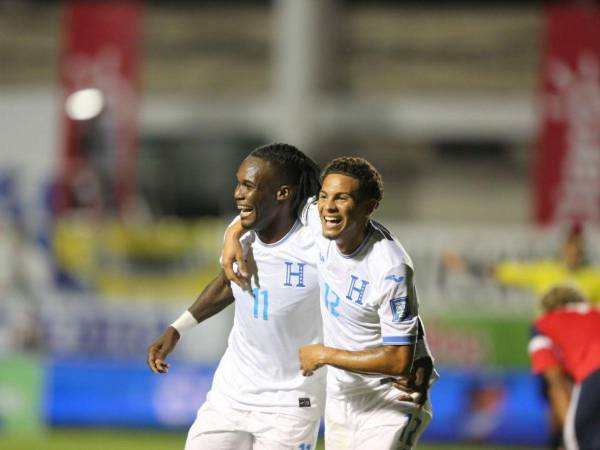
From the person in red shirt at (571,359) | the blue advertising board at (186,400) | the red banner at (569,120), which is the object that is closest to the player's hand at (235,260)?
the person in red shirt at (571,359)

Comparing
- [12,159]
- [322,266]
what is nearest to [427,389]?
[322,266]

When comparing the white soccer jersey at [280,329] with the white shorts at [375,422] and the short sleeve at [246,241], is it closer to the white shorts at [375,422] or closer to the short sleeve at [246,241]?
the short sleeve at [246,241]

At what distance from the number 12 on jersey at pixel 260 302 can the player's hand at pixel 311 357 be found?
427 mm

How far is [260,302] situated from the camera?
5.32 meters

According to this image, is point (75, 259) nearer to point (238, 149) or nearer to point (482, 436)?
point (482, 436)

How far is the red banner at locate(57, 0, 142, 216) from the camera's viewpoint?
67.7 ft

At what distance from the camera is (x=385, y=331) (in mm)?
4871

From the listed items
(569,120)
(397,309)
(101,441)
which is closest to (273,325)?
(397,309)

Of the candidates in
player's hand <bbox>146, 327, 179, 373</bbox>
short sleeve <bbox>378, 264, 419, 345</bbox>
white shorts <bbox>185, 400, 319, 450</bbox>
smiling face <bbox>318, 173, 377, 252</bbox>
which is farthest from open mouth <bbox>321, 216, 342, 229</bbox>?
player's hand <bbox>146, 327, 179, 373</bbox>

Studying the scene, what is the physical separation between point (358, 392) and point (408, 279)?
61cm

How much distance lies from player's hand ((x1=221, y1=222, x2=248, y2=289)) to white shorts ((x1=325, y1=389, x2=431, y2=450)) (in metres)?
0.69

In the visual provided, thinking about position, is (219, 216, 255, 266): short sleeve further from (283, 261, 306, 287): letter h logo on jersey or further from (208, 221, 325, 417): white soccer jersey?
(283, 261, 306, 287): letter h logo on jersey

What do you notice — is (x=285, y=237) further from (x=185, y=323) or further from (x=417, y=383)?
(x=417, y=383)

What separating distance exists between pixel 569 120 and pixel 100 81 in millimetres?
8148
